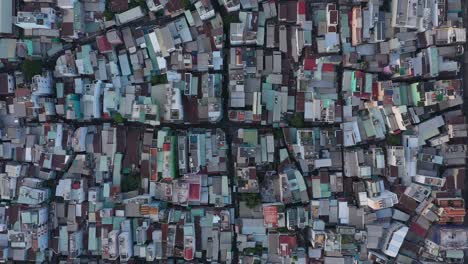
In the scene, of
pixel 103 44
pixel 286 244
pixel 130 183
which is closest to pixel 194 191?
pixel 130 183

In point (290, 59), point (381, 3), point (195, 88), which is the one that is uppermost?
point (381, 3)

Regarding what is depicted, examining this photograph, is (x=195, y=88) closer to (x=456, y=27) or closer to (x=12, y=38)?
(x=12, y=38)

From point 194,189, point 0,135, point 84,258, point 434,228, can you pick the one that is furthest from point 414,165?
point 0,135

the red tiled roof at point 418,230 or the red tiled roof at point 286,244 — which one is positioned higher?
the red tiled roof at point 418,230

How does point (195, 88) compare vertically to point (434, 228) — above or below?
above

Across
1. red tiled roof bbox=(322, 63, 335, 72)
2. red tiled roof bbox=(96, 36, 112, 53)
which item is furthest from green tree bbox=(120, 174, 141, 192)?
red tiled roof bbox=(322, 63, 335, 72)

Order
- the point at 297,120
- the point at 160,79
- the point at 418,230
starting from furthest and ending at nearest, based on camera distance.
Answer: the point at 160,79 < the point at 297,120 < the point at 418,230

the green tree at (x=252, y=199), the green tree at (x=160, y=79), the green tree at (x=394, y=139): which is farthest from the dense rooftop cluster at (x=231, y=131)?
the green tree at (x=394, y=139)

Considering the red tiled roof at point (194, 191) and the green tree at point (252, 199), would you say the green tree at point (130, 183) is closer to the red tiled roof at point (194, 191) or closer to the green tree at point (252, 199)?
the red tiled roof at point (194, 191)

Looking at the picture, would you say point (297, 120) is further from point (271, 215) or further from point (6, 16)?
point (6, 16)
